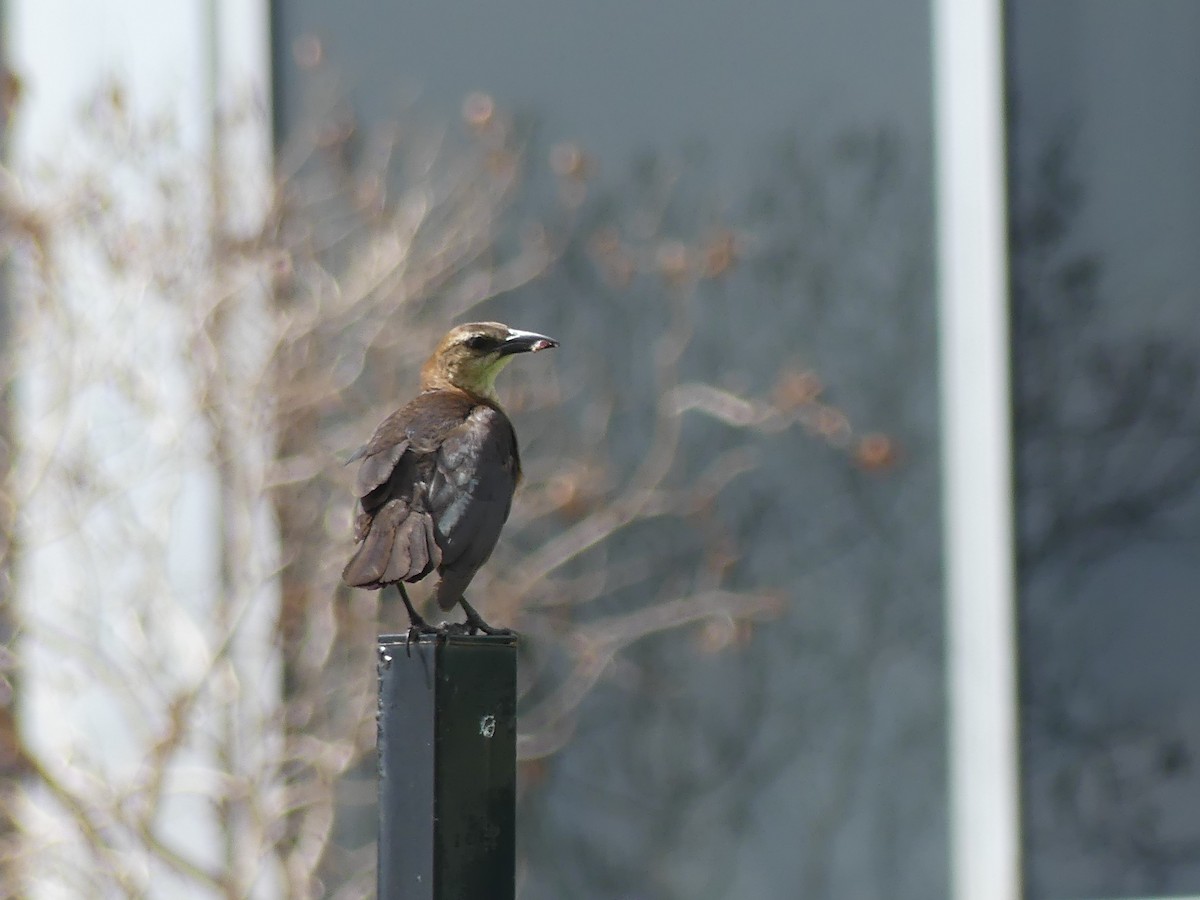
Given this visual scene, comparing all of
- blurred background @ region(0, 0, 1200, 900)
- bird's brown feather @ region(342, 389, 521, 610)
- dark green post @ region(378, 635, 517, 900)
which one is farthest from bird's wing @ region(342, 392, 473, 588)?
blurred background @ region(0, 0, 1200, 900)

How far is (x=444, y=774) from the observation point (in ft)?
6.59

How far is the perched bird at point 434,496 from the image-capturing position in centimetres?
229

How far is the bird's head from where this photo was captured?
10.9 feet

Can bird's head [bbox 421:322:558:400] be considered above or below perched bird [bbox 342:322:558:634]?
above

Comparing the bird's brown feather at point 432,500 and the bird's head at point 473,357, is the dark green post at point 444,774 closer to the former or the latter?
the bird's brown feather at point 432,500

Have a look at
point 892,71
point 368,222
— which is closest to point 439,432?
point 368,222

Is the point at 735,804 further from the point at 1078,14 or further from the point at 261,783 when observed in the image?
the point at 1078,14

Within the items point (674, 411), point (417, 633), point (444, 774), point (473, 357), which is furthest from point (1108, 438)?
point (444, 774)

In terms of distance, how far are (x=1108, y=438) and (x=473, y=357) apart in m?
3.14

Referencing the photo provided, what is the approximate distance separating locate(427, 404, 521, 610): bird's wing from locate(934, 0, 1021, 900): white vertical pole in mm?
3354

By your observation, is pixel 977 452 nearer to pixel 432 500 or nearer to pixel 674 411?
pixel 674 411

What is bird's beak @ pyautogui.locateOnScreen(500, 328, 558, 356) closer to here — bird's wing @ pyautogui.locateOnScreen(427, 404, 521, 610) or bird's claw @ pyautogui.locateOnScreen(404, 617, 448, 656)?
bird's wing @ pyautogui.locateOnScreen(427, 404, 521, 610)

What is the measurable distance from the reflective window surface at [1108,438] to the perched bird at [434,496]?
3287mm

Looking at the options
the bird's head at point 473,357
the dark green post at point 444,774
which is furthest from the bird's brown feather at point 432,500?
the bird's head at point 473,357
